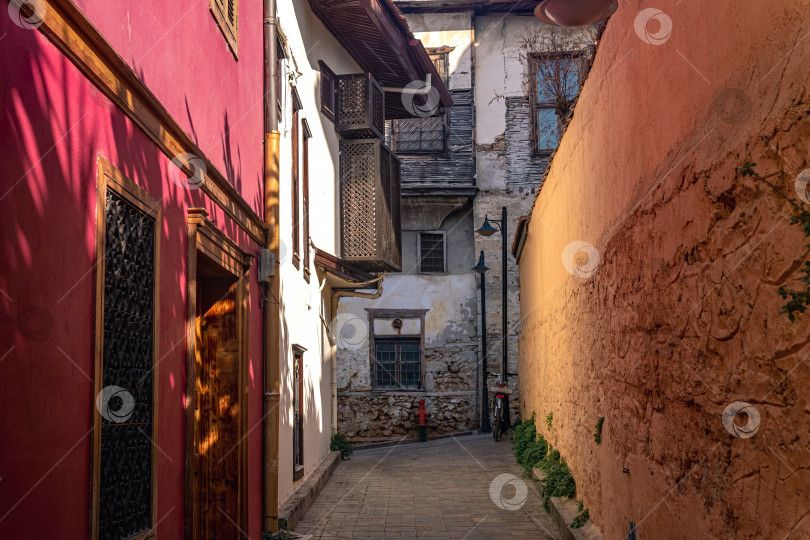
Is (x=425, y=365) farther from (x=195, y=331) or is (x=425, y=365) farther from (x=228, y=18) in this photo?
(x=195, y=331)

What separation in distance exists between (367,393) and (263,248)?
1340cm

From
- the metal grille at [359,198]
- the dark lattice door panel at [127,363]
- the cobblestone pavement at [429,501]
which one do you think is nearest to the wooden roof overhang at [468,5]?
the metal grille at [359,198]

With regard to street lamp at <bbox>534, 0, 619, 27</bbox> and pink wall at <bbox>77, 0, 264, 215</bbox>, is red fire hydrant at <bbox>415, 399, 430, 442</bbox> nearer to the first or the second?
pink wall at <bbox>77, 0, 264, 215</bbox>

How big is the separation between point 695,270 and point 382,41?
10.7 m

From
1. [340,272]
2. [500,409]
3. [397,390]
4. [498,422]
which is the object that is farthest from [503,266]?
[340,272]

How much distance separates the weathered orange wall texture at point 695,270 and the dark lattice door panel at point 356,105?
6.10m

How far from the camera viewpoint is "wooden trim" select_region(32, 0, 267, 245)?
311 centimetres

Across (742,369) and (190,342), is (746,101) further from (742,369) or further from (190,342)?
(190,342)

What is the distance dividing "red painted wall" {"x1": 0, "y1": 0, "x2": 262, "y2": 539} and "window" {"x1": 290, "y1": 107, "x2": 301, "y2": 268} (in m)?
5.08

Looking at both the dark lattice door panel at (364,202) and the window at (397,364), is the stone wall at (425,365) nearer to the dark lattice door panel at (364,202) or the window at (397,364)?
the window at (397,364)

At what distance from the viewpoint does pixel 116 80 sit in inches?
149

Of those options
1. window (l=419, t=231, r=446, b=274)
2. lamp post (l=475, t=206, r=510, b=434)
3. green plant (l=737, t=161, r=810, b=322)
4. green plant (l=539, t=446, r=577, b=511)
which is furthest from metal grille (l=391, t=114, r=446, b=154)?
green plant (l=737, t=161, r=810, b=322)

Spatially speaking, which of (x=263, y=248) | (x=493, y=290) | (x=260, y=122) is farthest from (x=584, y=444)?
(x=493, y=290)

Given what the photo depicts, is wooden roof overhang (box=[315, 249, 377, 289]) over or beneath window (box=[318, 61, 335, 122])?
beneath
